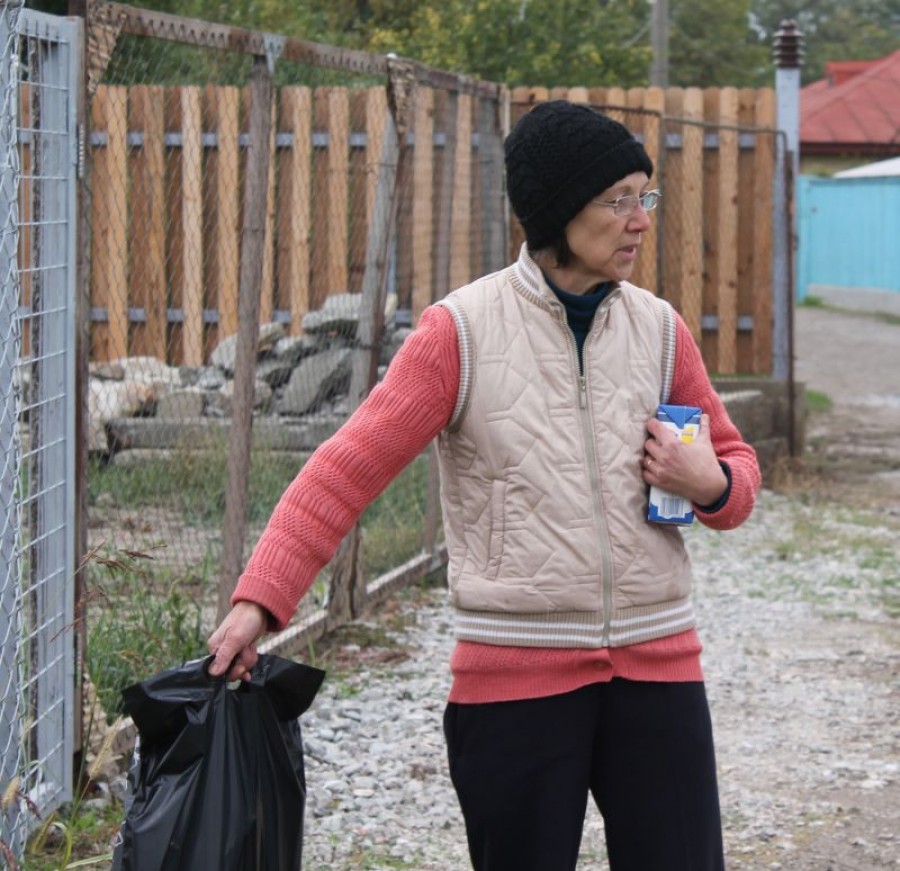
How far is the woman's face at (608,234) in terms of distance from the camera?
287cm

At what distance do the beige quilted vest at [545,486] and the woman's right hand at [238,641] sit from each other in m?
0.37

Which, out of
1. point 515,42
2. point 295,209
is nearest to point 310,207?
point 295,209

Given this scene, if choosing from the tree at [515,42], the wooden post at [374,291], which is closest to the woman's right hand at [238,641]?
the wooden post at [374,291]

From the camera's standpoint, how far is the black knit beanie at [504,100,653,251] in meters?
2.85

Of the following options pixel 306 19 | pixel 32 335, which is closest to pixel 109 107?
pixel 32 335

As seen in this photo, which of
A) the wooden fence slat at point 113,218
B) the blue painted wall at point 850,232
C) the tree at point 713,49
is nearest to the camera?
the wooden fence slat at point 113,218

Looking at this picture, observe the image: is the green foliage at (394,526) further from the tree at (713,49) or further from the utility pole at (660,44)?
the tree at (713,49)

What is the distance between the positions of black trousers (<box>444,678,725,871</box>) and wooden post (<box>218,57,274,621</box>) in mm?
2347

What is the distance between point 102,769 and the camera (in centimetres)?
450

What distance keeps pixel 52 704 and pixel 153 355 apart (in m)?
6.09

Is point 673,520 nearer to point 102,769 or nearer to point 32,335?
point 32,335

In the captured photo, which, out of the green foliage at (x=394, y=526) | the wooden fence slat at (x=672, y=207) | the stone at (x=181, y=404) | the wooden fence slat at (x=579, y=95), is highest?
the wooden fence slat at (x=579, y=95)

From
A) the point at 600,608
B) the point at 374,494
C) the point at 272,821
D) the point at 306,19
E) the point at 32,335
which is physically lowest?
the point at 272,821

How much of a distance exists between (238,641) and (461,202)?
207 inches
